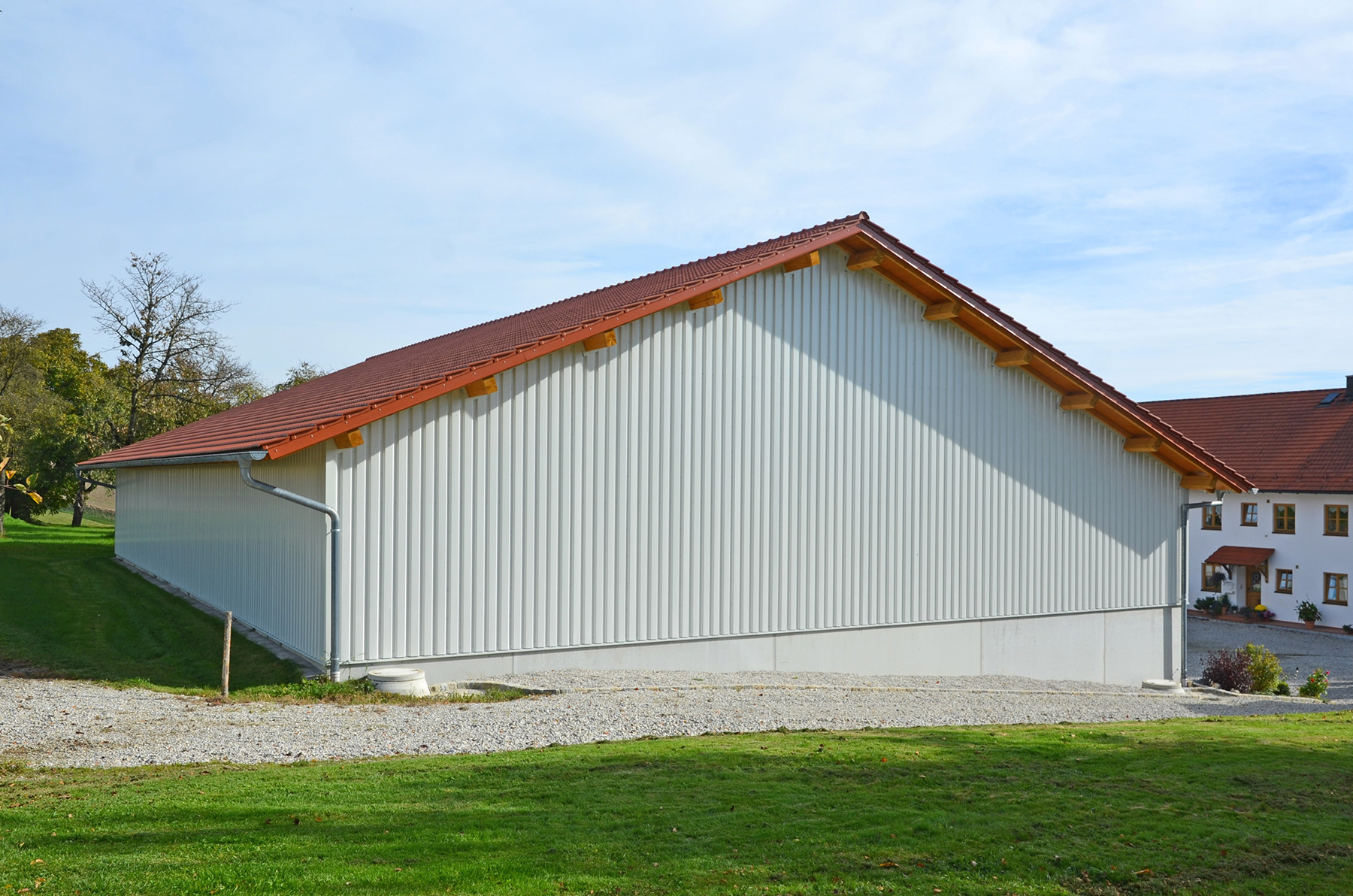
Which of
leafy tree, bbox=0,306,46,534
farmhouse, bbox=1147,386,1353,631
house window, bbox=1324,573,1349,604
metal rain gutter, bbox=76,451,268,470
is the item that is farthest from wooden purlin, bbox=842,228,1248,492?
leafy tree, bbox=0,306,46,534

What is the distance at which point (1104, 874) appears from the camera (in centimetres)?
595

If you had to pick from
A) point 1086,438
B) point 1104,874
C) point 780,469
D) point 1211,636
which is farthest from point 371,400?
point 1211,636

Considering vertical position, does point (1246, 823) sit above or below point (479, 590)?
below

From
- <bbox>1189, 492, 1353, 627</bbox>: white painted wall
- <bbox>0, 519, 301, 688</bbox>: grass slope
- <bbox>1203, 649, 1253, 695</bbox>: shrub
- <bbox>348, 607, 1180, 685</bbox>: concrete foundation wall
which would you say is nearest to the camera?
<bbox>0, 519, 301, 688</bbox>: grass slope

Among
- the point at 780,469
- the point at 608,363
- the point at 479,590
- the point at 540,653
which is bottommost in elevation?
the point at 540,653

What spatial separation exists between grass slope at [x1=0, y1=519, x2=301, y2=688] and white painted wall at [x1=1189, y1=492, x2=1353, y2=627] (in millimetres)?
27730

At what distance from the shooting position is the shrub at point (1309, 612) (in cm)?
3294

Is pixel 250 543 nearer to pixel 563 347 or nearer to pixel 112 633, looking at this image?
pixel 112 633

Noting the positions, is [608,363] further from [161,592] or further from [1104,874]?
[161,592]

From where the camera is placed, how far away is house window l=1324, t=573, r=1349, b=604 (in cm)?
3259

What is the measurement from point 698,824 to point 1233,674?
52.6 feet

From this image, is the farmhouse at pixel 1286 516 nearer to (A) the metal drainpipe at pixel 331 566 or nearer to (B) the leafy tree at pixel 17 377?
(A) the metal drainpipe at pixel 331 566

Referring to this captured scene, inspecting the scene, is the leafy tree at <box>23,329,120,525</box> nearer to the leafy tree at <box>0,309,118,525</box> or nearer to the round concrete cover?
the leafy tree at <box>0,309,118,525</box>

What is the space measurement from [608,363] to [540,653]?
12.7 ft
